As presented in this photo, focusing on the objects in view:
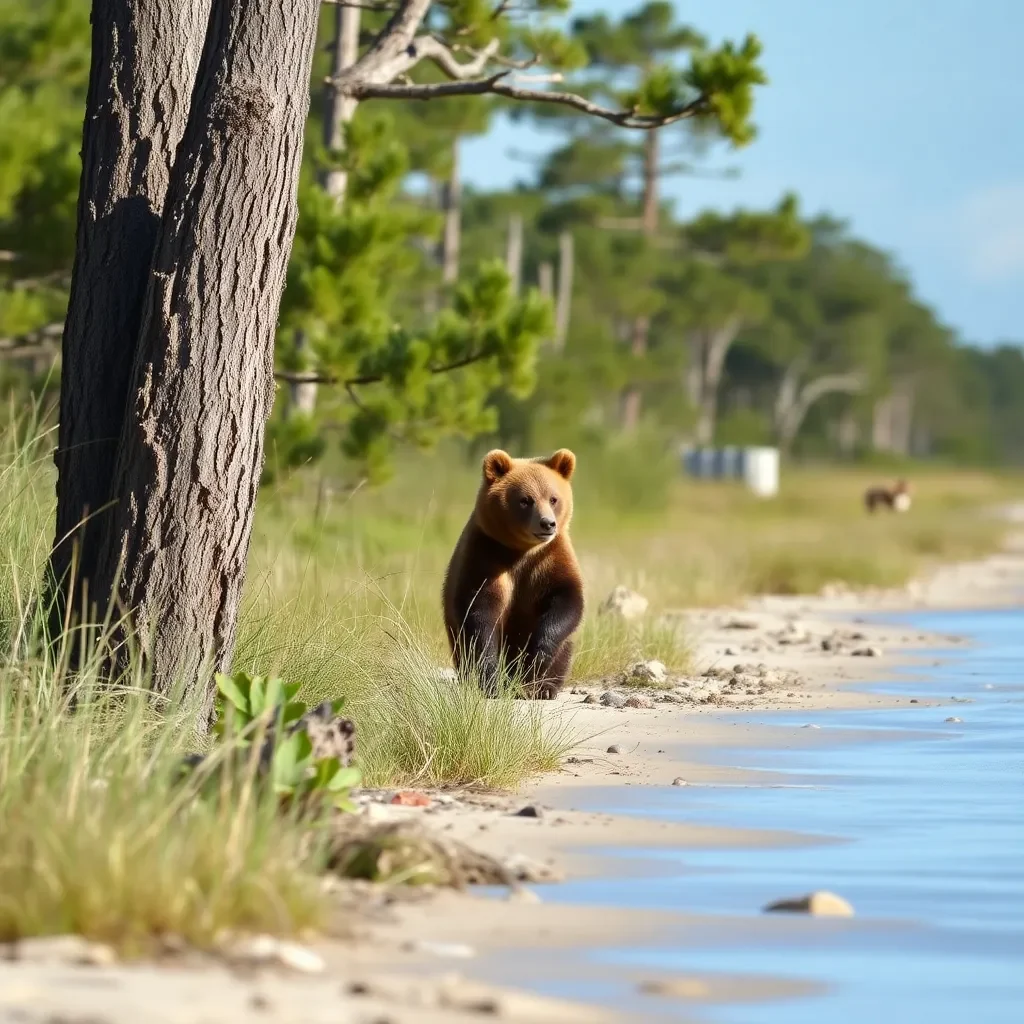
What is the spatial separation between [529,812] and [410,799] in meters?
0.39

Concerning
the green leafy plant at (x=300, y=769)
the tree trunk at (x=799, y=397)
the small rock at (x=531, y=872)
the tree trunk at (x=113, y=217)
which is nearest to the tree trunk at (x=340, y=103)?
the tree trunk at (x=113, y=217)

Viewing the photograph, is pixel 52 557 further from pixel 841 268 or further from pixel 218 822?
pixel 841 268

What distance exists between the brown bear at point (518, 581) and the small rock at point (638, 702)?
335 mm

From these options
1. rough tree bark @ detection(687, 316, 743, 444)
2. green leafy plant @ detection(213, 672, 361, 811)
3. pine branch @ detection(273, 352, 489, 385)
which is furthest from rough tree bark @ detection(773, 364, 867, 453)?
green leafy plant @ detection(213, 672, 361, 811)

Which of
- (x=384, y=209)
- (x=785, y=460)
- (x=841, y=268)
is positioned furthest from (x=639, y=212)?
(x=384, y=209)

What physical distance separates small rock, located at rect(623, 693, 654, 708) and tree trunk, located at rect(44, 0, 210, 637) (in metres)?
3.06

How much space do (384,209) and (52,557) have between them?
6.76 m

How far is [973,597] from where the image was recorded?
18.6 m

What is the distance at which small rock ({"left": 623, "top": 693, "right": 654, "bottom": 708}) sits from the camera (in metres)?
8.99

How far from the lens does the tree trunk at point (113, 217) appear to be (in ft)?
22.8

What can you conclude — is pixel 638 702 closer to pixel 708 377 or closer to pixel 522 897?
pixel 522 897

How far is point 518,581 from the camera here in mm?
9023

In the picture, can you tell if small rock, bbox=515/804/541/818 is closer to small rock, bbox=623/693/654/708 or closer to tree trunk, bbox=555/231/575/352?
small rock, bbox=623/693/654/708

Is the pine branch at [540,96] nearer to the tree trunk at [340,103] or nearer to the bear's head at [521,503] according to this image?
the tree trunk at [340,103]
